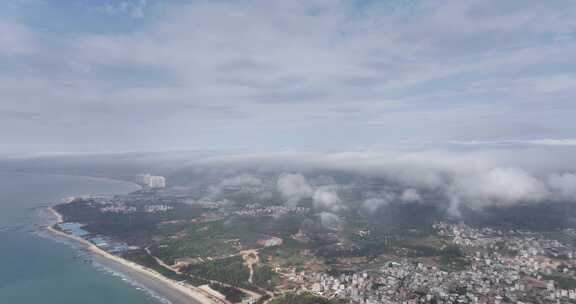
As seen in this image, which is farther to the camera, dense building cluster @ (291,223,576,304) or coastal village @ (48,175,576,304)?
coastal village @ (48,175,576,304)

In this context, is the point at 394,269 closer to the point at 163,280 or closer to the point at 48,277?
the point at 163,280

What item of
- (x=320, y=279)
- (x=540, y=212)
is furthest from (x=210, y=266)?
(x=540, y=212)

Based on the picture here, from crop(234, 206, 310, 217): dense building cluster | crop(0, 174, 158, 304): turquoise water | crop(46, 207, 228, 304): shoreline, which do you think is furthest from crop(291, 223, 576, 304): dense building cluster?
crop(234, 206, 310, 217): dense building cluster

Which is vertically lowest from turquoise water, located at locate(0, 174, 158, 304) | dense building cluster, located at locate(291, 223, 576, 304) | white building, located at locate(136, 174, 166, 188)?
dense building cluster, located at locate(291, 223, 576, 304)

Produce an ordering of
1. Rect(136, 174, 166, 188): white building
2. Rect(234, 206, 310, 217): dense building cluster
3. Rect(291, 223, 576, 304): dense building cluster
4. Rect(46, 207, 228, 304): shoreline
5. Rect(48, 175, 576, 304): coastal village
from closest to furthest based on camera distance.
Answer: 1. Rect(291, 223, 576, 304): dense building cluster
2. Rect(48, 175, 576, 304): coastal village
3. Rect(46, 207, 228, 304): shoreline
4. Rect(234, 206, 310, 217): dense building cluster
5. Rect(136, 174, 166, 188): white building

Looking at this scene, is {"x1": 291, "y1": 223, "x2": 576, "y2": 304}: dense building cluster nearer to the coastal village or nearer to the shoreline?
the coastal village

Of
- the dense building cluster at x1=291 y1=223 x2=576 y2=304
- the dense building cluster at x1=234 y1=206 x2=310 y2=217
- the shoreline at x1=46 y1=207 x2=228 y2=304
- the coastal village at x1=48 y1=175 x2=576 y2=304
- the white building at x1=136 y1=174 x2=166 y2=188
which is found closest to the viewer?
the dense building cluster at x1=291 y1=223 x2=576 y2=304

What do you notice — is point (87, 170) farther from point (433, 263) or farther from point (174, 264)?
point (433, 263)

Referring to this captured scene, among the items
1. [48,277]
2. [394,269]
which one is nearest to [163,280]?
[48,277]
